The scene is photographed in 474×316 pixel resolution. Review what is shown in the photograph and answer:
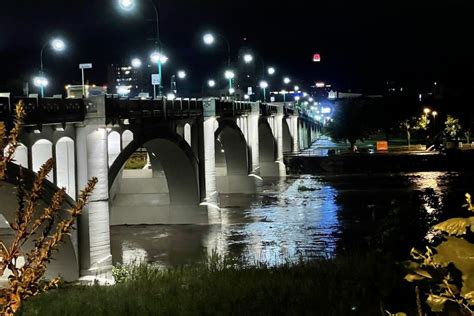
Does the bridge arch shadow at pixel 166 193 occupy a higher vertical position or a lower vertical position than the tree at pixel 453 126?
lower

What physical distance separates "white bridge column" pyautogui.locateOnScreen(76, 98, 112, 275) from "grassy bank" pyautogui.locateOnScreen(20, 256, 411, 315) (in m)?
9.49

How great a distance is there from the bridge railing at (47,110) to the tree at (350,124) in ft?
272

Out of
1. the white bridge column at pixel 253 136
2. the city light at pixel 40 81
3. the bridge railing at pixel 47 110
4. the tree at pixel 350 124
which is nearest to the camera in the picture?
the bridge railing at pixel 47 110

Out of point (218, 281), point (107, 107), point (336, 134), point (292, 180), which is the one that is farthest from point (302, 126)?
point (218, 281)

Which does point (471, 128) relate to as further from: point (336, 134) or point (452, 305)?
point (452, 305)

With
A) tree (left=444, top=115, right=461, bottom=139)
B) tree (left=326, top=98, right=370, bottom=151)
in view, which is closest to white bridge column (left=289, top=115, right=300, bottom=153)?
tree (left=326, top=98, right=370, bottom=151)

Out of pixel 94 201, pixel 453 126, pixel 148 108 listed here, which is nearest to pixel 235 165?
pixel 148 108

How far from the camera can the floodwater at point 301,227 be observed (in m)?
21.8

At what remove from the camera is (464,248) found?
4270mm

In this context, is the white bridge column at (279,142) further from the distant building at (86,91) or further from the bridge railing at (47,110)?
the bridge railing at (47,110)

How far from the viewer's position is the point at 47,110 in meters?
22.0

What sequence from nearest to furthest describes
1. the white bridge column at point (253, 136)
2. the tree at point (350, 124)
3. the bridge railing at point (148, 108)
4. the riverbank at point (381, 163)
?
1. the bridge railing at point (148, 108)
2. the white bridge column at point (253, 136)
3. the riverbank at point (381, 163)
4. the tree at point (350, 124)

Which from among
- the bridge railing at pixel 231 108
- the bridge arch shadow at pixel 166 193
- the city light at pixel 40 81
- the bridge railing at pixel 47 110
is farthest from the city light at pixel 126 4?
the bridge railing at pixel 231 108

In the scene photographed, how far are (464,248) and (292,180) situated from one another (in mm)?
66731
